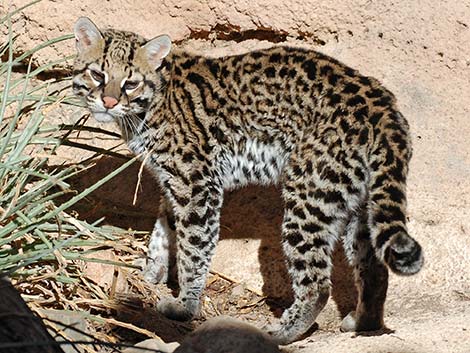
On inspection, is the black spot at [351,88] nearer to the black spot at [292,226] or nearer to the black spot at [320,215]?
the black spot at [320,215]

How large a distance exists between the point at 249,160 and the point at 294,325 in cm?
130

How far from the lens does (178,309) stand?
6.98 meters

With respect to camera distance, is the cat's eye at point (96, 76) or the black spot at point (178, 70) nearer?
the cat's eye at point (96, 76)

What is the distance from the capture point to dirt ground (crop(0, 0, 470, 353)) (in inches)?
287

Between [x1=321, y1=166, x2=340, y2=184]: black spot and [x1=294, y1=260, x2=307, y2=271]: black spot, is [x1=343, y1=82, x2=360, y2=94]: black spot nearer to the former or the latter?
[x1=321, y1=166, x2=340, y2=184]: black spot

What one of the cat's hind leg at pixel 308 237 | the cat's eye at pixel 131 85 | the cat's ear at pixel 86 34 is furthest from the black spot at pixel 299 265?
the cat's ear at pixel 86 34

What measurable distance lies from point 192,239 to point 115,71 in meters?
1.33

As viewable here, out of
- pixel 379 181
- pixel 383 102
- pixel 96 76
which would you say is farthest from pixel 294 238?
pixel 96 76

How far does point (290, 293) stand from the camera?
25.0ft

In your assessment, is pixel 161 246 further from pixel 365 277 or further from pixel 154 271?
pixel 365 277

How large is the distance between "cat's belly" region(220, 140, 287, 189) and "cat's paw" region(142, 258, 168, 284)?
93 cm

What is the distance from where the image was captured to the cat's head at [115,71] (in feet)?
22.2

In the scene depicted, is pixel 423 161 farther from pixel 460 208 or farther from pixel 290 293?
pixel 290 293

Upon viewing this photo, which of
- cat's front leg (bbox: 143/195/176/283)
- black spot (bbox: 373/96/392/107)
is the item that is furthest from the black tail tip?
cat's front leg (bbox: 143/195/176/283)
